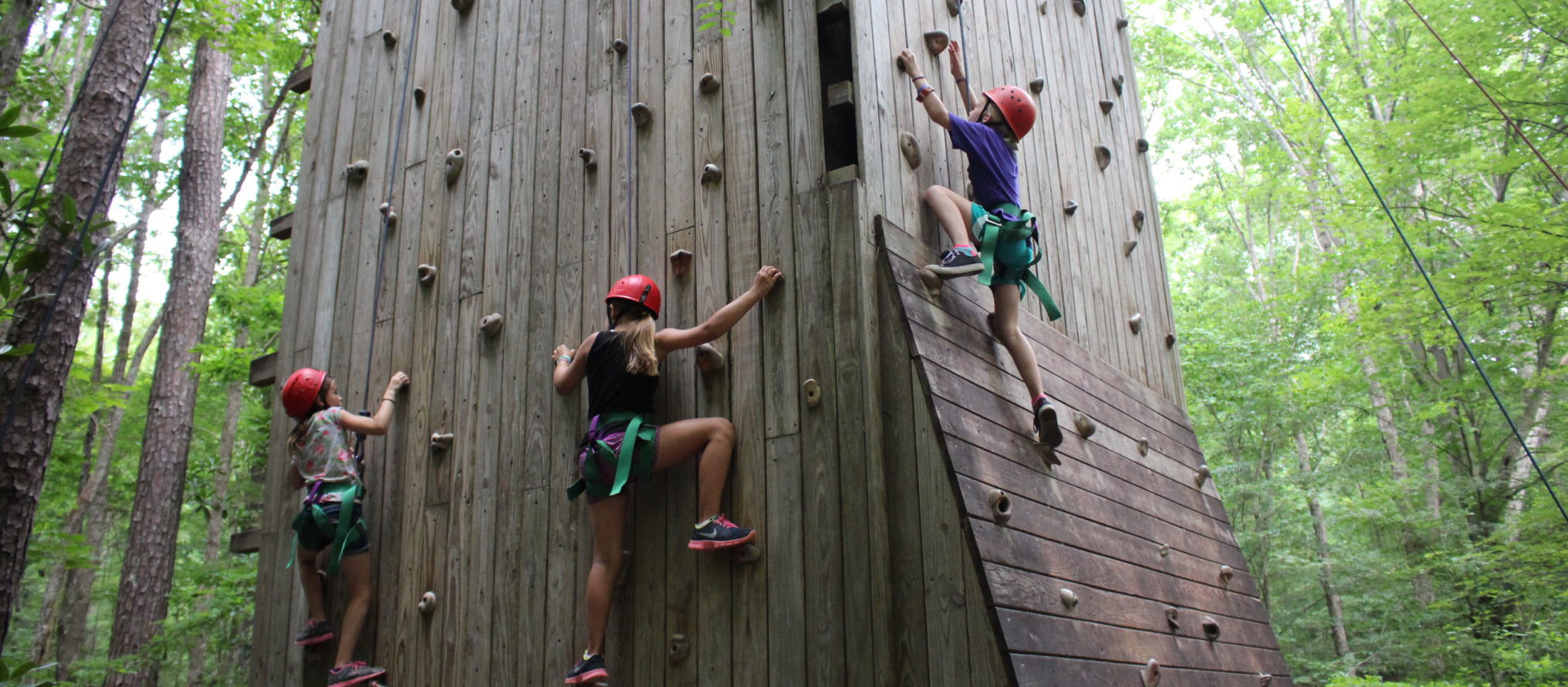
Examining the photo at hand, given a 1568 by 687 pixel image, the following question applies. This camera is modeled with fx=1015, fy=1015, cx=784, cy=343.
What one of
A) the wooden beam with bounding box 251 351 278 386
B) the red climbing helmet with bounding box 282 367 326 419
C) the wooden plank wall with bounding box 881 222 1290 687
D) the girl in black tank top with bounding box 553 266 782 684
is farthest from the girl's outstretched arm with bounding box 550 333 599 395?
the wooden beam with bounding box 251 351 278 386

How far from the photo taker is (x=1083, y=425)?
15.6 ft

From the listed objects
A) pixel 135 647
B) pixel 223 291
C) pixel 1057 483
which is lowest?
pixel 135 647

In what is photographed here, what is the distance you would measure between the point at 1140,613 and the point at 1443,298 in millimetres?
8014

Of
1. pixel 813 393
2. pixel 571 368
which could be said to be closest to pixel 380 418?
pixel 571 368

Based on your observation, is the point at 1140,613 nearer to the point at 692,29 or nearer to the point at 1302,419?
the point at 692,29

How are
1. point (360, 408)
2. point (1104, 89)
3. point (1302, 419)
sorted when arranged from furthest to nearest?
point (1302, 419) → point (1104, 89) → point (360, 408)

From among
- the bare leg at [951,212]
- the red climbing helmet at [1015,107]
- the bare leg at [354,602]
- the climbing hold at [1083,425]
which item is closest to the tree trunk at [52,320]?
the bare leg at [354,602]

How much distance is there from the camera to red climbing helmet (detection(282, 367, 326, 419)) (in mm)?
4957

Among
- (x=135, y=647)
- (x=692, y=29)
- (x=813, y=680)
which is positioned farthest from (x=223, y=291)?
(x=813, y=680)

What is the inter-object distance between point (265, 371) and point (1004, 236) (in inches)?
182

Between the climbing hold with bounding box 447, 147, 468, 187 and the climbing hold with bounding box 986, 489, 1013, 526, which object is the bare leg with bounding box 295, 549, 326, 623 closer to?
the climbing hold with bounding box 447, 147, 468, 187

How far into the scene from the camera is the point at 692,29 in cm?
469

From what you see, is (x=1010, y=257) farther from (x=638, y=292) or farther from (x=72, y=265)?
(x=72, y=265)

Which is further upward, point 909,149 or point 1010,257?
point 909,149
